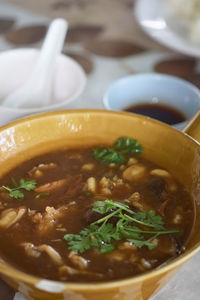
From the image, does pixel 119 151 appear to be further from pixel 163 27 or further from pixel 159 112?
pixel 163 27

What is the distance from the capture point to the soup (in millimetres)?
927

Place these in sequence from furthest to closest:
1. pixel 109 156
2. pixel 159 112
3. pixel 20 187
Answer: pixel 159 112, pixel 109 156, pixel 20 187

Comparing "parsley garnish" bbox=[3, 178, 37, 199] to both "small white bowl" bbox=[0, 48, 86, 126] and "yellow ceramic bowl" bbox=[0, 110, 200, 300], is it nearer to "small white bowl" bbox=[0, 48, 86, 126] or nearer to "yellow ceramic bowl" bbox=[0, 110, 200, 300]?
"yellow ceramic bowl" bbox=[0, 110, 200, 300]

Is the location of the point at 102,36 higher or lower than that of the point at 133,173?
lower

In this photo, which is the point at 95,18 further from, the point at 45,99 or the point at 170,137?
the point at 170,137

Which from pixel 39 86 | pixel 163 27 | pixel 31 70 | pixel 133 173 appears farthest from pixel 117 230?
pixel 163 27

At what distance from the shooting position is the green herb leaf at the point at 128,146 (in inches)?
49.5

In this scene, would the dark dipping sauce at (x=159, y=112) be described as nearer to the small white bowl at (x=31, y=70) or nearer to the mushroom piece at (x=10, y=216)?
the small white bowl at (x=31, y=70)

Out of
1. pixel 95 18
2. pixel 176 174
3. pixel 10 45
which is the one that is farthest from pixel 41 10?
pixel 176 174

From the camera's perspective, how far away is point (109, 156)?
1.23 m

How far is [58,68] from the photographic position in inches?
70.4

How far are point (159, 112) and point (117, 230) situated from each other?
2.58 feet

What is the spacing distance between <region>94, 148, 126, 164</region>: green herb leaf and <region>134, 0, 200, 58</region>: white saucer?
2.88ft

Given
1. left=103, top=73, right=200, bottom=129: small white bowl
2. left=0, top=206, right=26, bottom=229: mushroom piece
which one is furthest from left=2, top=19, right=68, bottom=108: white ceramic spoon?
left=0, top=206, right=26, bottom=229: mushroom piece
